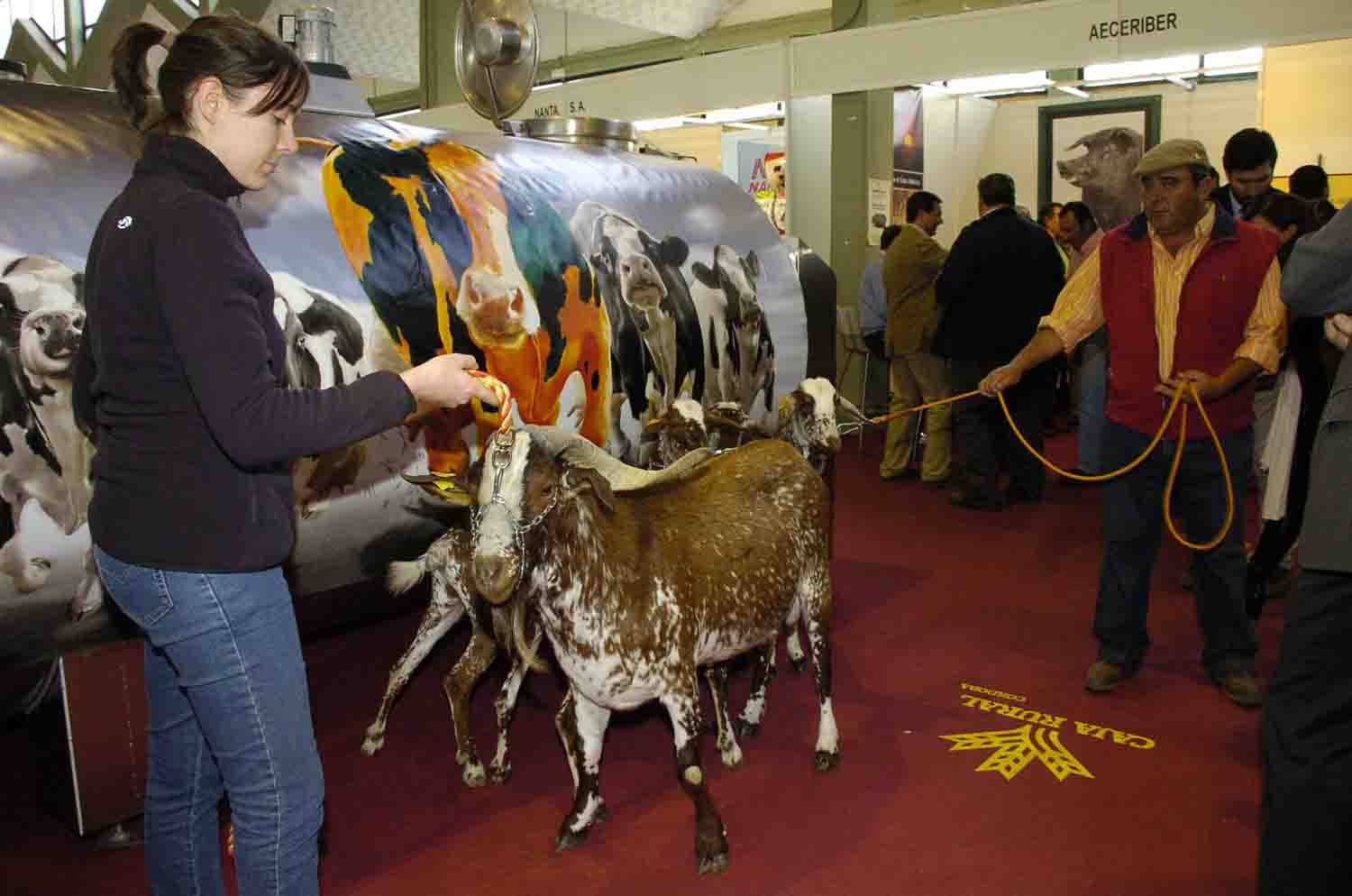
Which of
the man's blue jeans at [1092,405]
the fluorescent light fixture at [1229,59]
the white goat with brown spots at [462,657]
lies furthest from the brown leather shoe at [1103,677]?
the fluorescent light fixture at [1229,59]

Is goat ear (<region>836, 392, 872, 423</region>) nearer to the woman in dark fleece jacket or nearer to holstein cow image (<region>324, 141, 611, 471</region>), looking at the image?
holstein cow image (<region>324, 141, 611, 471</region>)

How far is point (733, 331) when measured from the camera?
4570 millimetres

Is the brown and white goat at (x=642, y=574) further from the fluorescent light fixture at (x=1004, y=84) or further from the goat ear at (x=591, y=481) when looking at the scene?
the fluorescent light fixture at (x=1004, y=84)

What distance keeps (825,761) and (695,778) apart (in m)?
0.72

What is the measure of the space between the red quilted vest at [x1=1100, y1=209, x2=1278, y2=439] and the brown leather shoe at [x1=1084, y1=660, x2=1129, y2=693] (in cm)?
89

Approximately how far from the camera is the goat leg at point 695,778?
2879mm

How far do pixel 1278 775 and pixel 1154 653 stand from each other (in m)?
2.42

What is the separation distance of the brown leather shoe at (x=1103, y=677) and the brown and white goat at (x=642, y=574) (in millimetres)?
1122

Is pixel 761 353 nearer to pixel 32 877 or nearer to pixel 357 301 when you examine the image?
pixel 357 301

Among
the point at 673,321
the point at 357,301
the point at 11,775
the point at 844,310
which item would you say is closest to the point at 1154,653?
the point at 673,321

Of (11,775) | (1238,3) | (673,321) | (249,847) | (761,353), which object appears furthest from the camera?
(1238,3)

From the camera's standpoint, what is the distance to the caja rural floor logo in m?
3.45

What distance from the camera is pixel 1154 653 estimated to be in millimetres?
4457

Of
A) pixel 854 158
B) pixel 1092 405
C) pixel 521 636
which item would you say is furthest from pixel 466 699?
pixel 854 158
